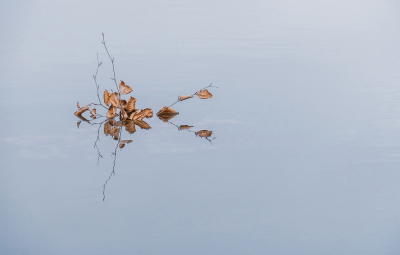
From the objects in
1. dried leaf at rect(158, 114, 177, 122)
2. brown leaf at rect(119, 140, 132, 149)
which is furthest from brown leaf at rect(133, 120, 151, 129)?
brown leaf at rect(119, 140, 132, 149)

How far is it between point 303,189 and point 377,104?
168 centimetres

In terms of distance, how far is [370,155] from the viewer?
9.37ft

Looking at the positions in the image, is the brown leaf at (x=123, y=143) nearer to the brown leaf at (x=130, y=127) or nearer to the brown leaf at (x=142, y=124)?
the brown leaf at (x=130, y=127)

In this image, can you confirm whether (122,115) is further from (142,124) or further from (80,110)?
(80,110)

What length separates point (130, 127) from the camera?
336cm

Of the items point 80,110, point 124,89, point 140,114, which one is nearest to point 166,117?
point 140,114

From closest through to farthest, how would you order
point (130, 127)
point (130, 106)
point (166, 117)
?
point (130, 127) < point (130, 106) < point (166, 117)

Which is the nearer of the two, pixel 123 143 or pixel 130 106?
pixel 123 143

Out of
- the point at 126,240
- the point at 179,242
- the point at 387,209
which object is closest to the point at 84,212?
the point at 126,240

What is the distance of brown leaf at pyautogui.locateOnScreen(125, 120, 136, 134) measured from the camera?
3275 mm

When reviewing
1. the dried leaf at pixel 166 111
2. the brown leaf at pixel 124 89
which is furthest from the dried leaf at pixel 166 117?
the brown leaf at pixel 124 89

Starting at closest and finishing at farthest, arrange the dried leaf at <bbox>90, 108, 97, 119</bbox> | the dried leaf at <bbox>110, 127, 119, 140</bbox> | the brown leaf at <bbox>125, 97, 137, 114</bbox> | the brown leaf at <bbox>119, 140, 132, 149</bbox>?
the brown leaf at <bbox>119, 140, 132, 149</bbox> < the dried leaf at <bbox>110, 127, 119, 140</bbox> < the brown leaf at <bbox>125, 97, 137, 114</bbox> < the dried leaf at <bbox>90, 108, 97, 119</bbox>

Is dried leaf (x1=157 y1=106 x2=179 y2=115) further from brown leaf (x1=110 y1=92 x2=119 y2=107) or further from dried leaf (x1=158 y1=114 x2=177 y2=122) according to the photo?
brown leaf (x1=110 y1=92 x2=119 y2=107)

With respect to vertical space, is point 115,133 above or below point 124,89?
below
